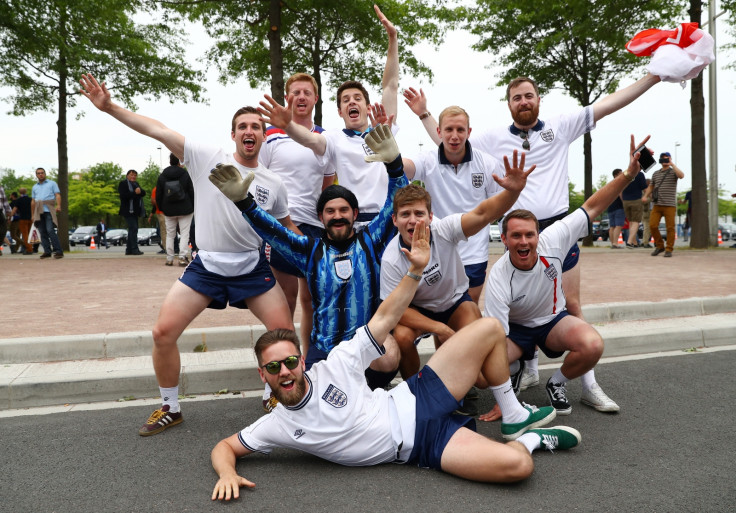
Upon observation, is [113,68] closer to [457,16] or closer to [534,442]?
[457,16]

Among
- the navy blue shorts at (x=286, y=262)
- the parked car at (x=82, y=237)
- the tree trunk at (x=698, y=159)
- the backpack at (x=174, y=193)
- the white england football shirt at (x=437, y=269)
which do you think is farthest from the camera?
the parked car at (x=82, y=237)

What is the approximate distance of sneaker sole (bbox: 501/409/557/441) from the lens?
362 cm

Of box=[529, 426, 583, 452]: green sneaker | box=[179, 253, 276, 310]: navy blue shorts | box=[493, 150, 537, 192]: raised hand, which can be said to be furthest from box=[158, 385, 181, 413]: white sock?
box=[493, 150, 537, 192]: raised hand

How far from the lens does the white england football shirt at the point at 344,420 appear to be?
10.4ft

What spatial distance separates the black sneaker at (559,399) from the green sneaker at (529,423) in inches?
11.8

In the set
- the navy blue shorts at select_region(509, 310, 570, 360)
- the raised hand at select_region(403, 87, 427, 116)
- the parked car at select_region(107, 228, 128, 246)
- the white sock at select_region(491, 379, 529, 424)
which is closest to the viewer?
the white sock at select_region(491, 379, 529, 424)

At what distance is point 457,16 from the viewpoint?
18.1m

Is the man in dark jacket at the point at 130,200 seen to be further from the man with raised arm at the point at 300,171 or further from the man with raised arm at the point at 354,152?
the man with raised arm at the point at 354,152

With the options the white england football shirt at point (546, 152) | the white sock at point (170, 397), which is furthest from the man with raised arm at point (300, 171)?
the white england football shirt at point (546, 152)

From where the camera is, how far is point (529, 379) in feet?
15.9

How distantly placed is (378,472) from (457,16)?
57.1 feet

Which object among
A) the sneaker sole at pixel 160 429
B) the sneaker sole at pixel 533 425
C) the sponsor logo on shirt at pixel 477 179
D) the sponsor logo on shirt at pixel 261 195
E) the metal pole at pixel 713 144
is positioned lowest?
the sneaker sole at pixel 160 429

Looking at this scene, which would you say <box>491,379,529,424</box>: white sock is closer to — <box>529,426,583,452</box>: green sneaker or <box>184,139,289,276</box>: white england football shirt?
<box>529,426,583,452</box>: green sneaker

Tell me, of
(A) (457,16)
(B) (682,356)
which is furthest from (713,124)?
(B) (682,356)
